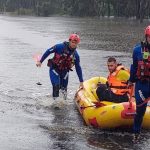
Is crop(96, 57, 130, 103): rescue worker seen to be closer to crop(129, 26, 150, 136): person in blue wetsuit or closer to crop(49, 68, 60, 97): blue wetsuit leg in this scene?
crop(129, 26, 150, 136): person in blue wetsuit

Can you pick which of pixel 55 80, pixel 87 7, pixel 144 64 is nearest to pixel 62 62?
pixel 55 80

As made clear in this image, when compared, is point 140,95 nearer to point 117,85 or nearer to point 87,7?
point 117,85

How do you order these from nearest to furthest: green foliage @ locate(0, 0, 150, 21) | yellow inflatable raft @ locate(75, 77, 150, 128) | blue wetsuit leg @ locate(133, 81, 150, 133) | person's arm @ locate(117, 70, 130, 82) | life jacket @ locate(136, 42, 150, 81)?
life jacket @ locate(136, 42, 150, 81), blue wetsuit leg @ locate(133, 81, 150, 133), yellow inflatable raft @ locate(75, 77, 150, 128), person's arm @ locate(117, 70, 130, 82), green foliage @ locate(0, 0, 150, 21)

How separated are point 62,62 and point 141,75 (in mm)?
3184

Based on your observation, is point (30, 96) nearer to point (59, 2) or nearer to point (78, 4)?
point (78, 4)

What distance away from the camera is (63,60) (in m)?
10.9

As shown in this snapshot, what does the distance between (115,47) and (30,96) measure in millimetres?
16495

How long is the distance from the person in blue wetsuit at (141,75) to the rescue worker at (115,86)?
1114 millimetres

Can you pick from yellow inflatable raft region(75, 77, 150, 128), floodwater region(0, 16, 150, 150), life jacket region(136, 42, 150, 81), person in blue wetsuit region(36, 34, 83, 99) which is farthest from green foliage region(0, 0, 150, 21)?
life jacket region(136, 42, 150, 81)

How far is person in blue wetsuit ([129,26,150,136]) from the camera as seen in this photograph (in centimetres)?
802

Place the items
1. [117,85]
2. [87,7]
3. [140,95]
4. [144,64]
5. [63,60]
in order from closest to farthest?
[144,64]
[140,95]
[117,85]
[63,60]
[87,7]

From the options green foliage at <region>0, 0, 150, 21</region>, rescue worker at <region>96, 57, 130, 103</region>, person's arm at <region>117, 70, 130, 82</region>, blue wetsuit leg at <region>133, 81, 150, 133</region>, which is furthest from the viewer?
green foliage at <region>0, 0, 150, 21</region>

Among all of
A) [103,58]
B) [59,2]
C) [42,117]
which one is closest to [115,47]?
[103,58]

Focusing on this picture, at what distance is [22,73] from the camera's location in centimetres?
1655
